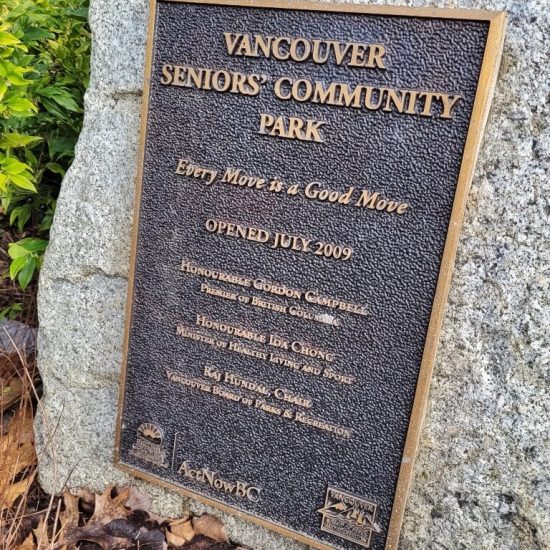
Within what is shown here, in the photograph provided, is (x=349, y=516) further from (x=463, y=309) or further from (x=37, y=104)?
(x=37, y=104)

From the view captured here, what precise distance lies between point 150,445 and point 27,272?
2.96 feet

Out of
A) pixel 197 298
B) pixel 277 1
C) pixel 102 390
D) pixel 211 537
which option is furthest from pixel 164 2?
pixel 211 537

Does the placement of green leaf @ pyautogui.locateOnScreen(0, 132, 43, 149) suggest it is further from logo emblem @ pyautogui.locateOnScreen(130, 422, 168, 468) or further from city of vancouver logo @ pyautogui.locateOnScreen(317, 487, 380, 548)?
city of vancouver logo @ pyautogui.locateOnScreen(317, 487, 380, 548)

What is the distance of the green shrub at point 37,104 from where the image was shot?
208cm

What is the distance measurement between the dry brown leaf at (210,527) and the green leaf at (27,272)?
1.12 meters

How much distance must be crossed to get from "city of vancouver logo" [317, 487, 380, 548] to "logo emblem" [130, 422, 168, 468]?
1.78 ft

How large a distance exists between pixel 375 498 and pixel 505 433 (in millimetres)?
389

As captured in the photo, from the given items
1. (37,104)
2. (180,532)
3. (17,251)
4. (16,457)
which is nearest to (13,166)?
(17,251)

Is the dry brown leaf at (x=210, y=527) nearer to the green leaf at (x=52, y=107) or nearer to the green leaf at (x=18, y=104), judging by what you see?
the green leaf at (x=18, y=104)

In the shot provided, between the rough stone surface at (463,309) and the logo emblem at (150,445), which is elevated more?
the rough stone surface at (463,309)

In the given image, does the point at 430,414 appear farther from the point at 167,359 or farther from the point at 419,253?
the point at 167,359

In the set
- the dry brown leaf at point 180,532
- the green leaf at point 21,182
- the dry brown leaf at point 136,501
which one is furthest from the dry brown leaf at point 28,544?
the green leaf at point 21,182

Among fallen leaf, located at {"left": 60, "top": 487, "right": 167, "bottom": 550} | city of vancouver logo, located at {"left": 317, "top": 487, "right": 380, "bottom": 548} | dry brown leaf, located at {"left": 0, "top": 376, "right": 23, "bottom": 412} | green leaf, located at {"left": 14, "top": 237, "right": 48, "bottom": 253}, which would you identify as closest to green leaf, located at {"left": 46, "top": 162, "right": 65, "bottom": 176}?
green leaf, located at {"left": 14, "top": 237, "right": 48, "bottom": 253}

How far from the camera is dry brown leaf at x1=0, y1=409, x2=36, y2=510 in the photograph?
1942 mm
